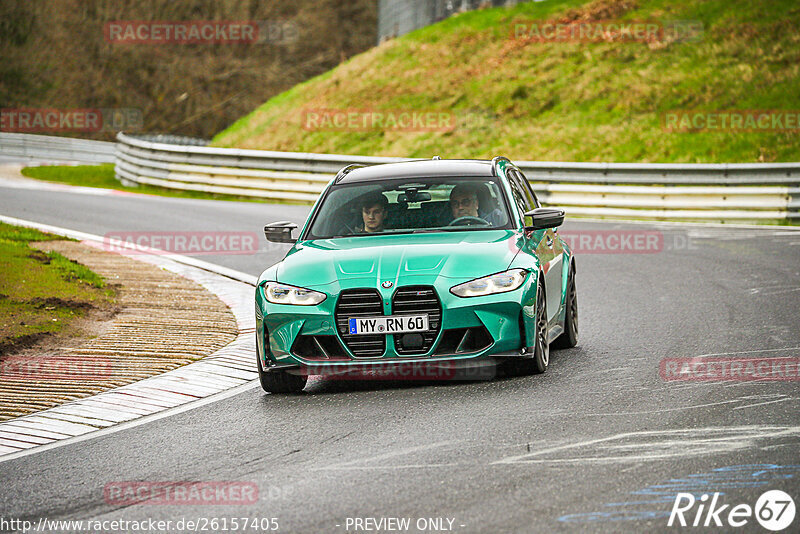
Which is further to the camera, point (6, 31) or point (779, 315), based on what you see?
point (6, 31)

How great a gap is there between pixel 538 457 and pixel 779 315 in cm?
560

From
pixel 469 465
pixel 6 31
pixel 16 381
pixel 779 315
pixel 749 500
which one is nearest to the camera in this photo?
pixel 749 500

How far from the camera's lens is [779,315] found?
10969 millimetres

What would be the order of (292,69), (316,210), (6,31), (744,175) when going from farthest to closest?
1. (292,69)
2. (6,31)
3. (744,175)
4. (316,210)

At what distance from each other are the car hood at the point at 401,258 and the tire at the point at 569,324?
1.15m

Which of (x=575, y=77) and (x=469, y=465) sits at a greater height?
(x=575, y=77)

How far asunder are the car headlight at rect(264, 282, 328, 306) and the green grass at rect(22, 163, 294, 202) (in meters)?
19.1

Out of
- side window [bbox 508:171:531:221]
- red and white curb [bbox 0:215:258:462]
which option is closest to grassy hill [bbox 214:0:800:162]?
side window [bbox 508:171:531:221]

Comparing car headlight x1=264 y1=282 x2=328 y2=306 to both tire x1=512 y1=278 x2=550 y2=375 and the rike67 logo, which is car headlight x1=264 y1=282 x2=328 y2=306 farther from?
the rike67 logo

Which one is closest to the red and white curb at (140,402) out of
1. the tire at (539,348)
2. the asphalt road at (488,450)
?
the asphalt road at (488,450)

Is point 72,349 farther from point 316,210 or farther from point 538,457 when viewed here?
point 538,457

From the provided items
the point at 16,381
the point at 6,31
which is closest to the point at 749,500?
the point at 16,381

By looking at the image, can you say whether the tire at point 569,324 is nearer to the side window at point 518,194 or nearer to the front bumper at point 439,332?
the side window at point 518,194

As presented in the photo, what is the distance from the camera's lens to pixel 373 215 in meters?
9.35
